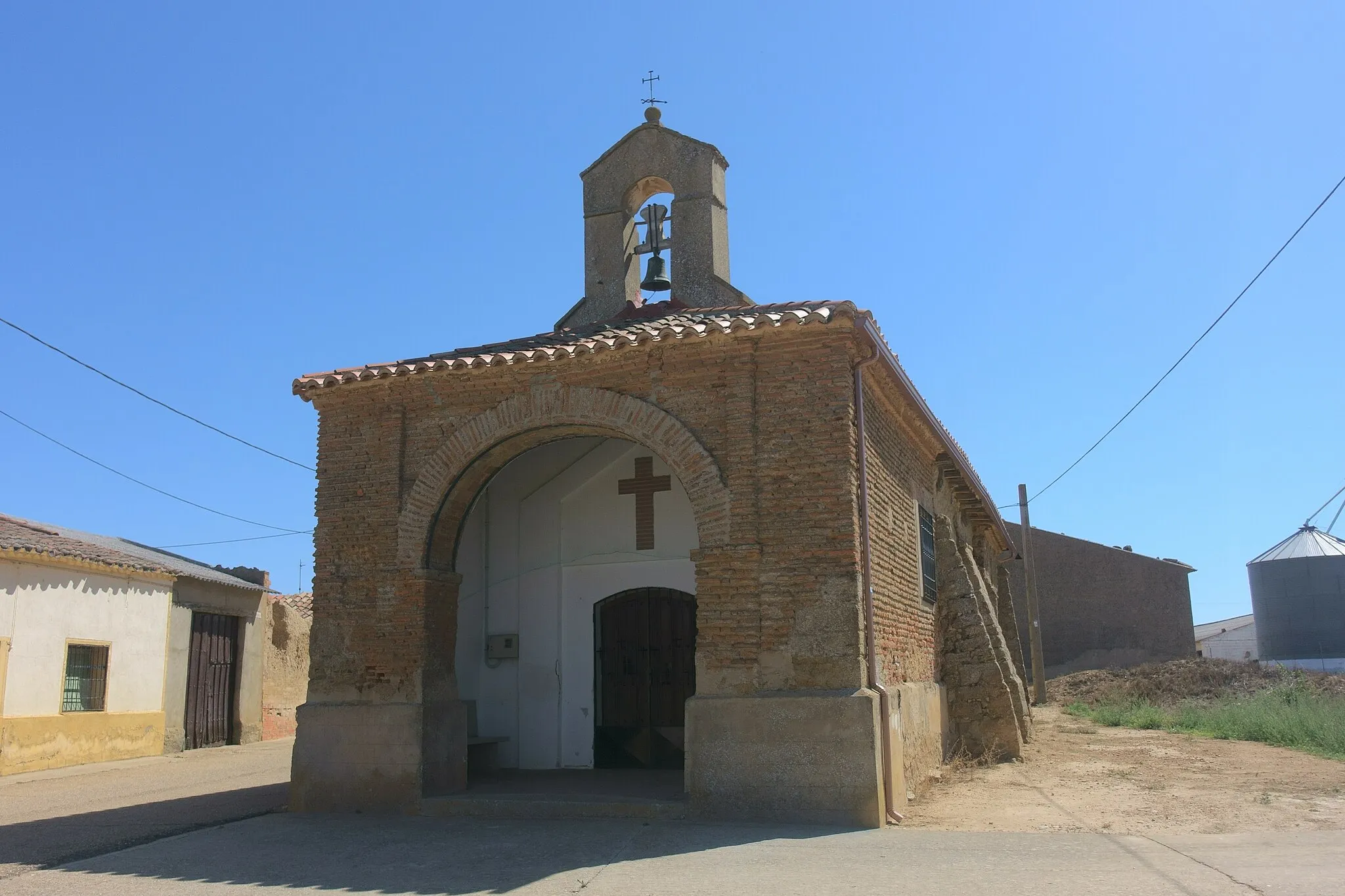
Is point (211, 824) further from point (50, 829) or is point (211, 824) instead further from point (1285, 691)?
point (1285, 691)

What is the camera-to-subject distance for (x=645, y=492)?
11.5 meters

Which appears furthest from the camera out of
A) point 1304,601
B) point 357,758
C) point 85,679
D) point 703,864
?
point 1304,601

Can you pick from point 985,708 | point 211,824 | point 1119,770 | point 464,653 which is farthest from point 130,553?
point 1119,770

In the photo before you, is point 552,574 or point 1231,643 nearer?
point 552,574

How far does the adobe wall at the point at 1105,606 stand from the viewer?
104 ft

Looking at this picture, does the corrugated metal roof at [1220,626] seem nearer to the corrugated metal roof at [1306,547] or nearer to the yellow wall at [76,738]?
the corrugated metal roof at [1306,547]

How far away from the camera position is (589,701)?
1138cm

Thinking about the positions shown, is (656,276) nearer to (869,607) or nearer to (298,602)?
Result: (869,607)

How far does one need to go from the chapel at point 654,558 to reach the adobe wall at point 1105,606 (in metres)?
19.6

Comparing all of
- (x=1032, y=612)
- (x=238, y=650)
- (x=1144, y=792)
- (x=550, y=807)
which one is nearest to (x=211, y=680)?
(x=238, y=650)

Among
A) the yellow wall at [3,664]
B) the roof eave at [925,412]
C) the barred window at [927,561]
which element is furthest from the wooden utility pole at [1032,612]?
the yellow wall at [3,664]

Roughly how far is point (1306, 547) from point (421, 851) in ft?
117

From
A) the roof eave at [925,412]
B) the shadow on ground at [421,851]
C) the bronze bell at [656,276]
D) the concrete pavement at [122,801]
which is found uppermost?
the bronze bell at [656,276]

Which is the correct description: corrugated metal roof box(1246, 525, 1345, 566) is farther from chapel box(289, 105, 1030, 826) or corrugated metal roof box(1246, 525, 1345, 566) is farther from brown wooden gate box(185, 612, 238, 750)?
brown wooden gate box(185, 612, 238, 750)
